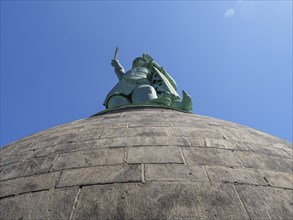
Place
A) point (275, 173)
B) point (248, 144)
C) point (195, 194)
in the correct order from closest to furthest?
point (195, 194) → point (275, 173) → point (248, 144)

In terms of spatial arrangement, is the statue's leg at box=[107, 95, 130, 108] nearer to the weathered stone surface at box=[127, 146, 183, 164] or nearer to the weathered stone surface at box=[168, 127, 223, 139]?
the weathered stone surface at box=[168, 127, 223, 139]

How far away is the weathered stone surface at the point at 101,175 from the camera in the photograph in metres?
2.86

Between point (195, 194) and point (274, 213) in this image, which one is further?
point (195, 194)

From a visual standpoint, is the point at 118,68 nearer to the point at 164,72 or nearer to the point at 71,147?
the point at 164,72

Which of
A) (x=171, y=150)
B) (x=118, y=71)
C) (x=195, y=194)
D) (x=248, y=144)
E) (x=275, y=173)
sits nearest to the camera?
(x=195, y=194)

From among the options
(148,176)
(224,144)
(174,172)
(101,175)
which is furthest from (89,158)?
(224,144)

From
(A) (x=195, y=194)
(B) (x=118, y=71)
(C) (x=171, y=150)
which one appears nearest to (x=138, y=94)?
(B) (x=118, y=71)

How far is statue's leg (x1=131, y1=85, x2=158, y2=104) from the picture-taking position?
837 centimetres

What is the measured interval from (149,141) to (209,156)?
2.57 feet

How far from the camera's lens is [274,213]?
2.43 m

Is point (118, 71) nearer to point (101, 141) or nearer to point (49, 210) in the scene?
point (101, 141)

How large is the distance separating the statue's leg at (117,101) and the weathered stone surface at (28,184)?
223 inches

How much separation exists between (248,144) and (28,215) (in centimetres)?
281

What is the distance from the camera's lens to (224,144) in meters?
3.90
